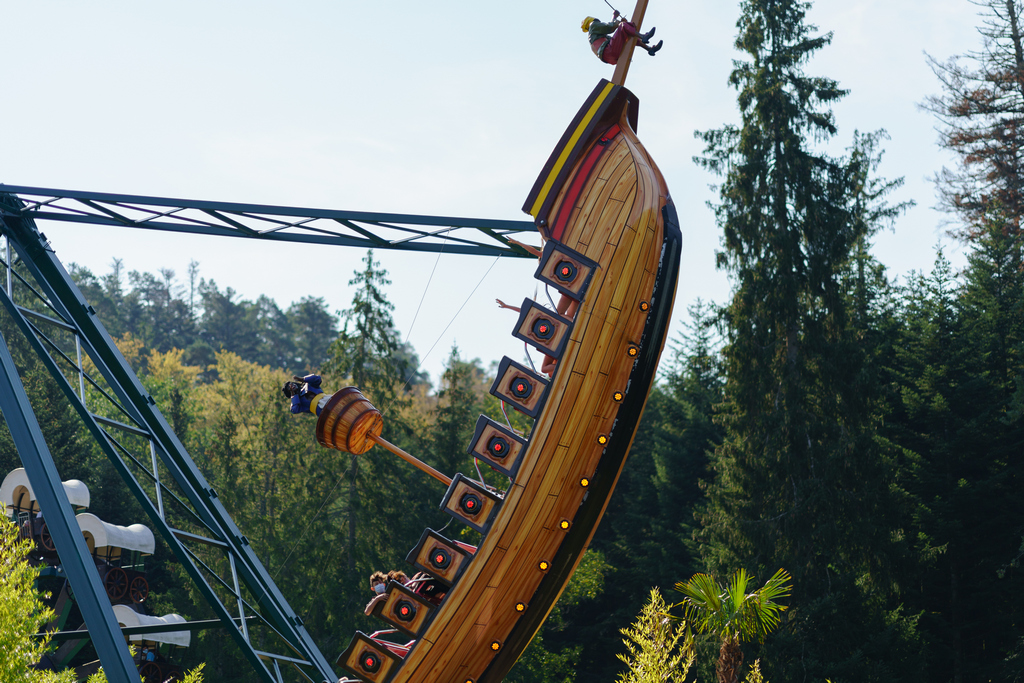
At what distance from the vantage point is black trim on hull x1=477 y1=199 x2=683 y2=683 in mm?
5637

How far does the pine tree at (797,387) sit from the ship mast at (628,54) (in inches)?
729

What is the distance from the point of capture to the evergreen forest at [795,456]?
2367 centimetres

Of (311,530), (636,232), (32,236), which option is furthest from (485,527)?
(311,530)

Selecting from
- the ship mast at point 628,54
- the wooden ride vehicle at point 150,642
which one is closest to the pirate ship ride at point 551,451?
the ship mast at point 628,54

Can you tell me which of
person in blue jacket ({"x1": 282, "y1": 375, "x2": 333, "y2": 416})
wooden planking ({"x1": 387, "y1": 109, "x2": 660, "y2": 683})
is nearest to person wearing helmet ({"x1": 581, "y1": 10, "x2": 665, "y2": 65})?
wooden planking ({"x1": 387, "y1": 109, "x2": 660, "y2": 683})

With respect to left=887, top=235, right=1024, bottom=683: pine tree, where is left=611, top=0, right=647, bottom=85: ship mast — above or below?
below

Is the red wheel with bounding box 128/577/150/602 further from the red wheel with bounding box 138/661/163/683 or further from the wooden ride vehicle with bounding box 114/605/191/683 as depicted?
the red wheel with bounding box 138/661/163/683

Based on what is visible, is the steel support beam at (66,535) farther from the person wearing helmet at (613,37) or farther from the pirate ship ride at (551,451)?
the person wearing helmet at (613,37)

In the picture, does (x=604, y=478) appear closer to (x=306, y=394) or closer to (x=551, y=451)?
(x=551, y=451)

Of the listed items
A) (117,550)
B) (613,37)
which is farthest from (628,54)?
→ (117,550)

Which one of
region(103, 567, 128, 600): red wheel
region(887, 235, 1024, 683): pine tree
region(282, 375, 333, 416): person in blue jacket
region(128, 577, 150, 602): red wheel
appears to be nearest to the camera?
region(282, 375, 333, 416): person in blue jacket

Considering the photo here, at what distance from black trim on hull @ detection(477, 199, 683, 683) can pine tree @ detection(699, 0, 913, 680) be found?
18866 millimetres

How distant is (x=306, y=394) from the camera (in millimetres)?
6328

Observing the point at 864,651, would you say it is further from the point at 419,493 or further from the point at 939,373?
the point at 419,493
